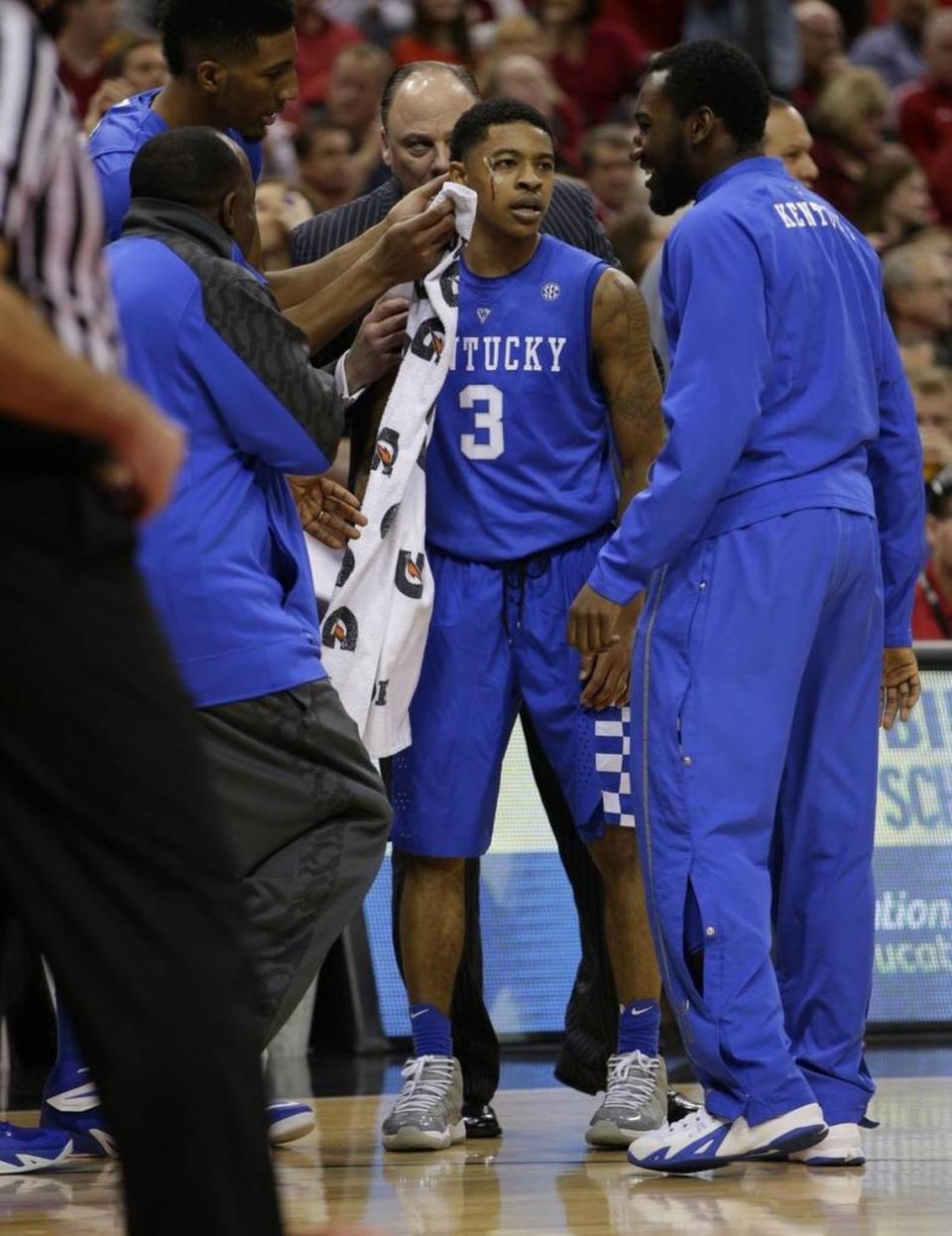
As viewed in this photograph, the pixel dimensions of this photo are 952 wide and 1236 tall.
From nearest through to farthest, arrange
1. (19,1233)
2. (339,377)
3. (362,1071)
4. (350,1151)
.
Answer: (19,1233)
(350,1151)
(339,377)
(362,1071)

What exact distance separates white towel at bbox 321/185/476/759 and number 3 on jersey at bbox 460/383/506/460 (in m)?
0.14

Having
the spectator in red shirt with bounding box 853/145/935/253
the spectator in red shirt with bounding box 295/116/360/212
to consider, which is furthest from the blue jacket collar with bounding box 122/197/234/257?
the spectator in red shirt with bounding box 853/145/935/253

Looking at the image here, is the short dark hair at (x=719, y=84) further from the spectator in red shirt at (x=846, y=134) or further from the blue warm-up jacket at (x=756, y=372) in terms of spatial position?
the spectator in red shirt at (x=846, y=134)

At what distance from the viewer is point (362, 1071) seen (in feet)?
21.4

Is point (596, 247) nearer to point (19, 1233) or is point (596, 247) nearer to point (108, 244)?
point (108, 244)

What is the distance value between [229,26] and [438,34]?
650cm

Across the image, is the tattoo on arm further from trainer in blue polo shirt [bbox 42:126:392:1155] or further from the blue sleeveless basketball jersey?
trainer in blue polo shirt [bbox 42:126:392:1155]

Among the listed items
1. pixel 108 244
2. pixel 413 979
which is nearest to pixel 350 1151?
pixel 413 979

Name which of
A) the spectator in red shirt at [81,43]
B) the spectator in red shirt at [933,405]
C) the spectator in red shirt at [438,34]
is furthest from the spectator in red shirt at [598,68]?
the spectator in red shirt at [933,405]

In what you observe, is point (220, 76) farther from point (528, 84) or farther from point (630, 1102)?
point (528, 84)

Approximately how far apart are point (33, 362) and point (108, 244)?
263 cm

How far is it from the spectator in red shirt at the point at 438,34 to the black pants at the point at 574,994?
6660 millimetres

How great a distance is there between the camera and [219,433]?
431 centimetres

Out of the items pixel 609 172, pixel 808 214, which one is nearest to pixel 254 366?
pixel 808 214
